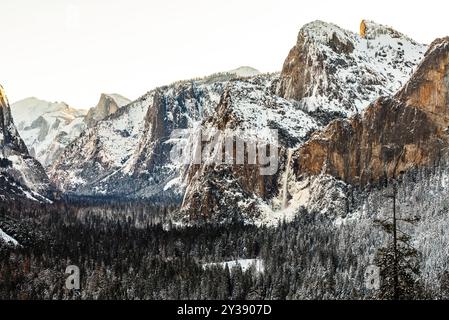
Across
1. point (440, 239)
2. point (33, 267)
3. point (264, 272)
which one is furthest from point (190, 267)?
point (440, 239)

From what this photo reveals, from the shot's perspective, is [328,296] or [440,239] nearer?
[328,296]

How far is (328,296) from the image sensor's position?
163875mm

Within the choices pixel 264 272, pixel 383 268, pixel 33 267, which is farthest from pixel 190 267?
pixel 383 268
